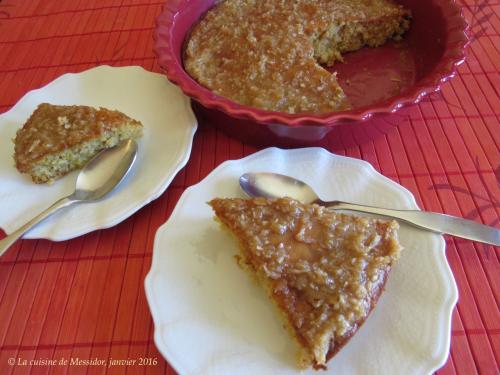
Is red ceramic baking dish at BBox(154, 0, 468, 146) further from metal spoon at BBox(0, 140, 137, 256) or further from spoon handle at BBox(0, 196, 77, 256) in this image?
spoon handle at BBox(0, 196, 77, 256)

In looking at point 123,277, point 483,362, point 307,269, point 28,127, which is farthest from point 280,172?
point 28,127

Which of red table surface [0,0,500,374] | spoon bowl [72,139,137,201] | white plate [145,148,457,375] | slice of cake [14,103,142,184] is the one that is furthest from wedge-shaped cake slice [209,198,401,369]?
slice of cake [14,103,142,184]

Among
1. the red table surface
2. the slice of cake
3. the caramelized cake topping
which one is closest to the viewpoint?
the red table surface

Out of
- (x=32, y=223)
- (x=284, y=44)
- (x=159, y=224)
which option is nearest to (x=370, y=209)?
(x=159, y=224)

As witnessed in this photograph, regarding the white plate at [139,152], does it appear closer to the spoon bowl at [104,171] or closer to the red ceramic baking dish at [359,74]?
the spoon bowl at [104,171]

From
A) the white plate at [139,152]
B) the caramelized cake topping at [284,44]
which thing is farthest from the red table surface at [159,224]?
the caramelized cake topping at [284,44]

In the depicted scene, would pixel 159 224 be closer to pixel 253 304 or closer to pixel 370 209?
pixel 253 304

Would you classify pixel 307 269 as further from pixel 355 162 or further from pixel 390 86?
pixel 390 86
